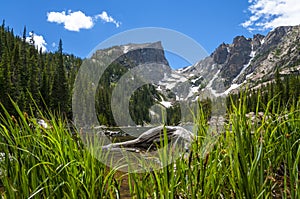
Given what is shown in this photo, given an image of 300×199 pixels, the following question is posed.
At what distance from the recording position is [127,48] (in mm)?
5301

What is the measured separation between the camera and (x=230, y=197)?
2.39 m

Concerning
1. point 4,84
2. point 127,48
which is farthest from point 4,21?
point 127,48

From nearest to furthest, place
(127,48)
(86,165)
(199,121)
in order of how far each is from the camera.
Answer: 1. (86,165)
2. (199,121)
3. (127,48)

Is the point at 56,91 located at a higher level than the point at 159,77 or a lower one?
higher

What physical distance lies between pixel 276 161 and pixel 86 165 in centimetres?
149

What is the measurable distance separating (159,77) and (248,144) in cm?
353

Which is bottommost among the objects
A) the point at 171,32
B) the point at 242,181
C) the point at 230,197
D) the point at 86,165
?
the point at 230,197

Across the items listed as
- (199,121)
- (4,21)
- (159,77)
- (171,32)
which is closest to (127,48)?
(159,77)

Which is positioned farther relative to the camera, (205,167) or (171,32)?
(171,32)

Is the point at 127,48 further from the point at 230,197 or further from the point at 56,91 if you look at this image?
the point at 56,91

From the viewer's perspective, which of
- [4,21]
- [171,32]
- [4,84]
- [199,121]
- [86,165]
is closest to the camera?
[86,165]

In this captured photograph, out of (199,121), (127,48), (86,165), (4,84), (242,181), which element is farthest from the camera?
(4,84)

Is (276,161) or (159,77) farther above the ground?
(159,77)

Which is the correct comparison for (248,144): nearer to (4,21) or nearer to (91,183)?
(91,183)
